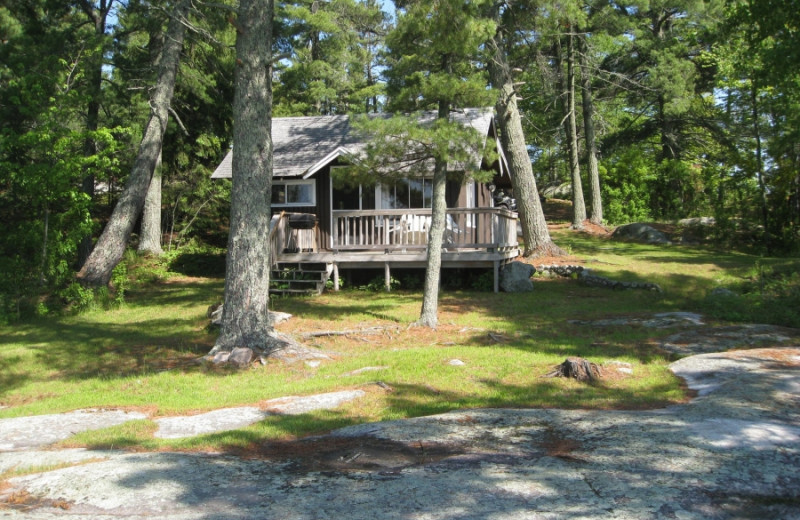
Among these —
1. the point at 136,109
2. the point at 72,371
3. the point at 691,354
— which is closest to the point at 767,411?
the point at 691,354

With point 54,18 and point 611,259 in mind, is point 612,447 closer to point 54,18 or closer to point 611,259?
point 611,259

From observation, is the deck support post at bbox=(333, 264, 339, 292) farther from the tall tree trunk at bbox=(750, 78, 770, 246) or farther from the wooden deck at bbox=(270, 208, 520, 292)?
the tall tree trunk at bbox=(750, 78, 770, 246)

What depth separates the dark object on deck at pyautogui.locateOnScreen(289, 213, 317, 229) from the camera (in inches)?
734

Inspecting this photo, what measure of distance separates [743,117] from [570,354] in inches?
785

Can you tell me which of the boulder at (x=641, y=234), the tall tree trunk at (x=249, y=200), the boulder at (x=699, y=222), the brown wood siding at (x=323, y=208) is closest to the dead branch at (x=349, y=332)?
the tall tree trunk at (x=249, y=200)

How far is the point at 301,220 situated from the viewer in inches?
736

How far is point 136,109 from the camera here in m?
20.6

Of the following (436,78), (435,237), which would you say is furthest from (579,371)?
(436,78)

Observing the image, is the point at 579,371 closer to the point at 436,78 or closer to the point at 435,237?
the point at 435,237

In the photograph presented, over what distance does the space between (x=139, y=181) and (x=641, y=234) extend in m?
19.0

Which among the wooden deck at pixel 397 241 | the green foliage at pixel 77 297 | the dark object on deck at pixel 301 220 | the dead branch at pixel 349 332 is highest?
the dark object on deck at pixel 301 220

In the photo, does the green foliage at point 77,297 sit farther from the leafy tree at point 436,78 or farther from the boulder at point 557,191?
the boulder at point 557,191

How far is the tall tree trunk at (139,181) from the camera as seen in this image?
1705 centimetres

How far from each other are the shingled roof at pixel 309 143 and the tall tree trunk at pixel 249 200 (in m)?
7.01
